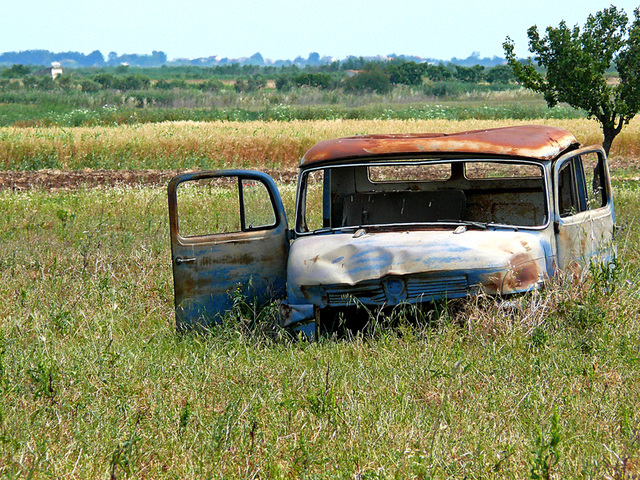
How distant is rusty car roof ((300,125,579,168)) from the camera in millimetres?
5648

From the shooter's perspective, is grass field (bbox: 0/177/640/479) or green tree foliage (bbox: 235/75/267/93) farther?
green tree foliage (bbox: 235/75/267/93)

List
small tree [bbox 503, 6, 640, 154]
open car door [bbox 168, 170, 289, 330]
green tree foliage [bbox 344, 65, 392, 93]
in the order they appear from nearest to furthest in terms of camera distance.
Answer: open car door [bbox 168, 170, 289, 330], small tree [bbox 503, 6, 640, 154], green tree foliage [bbox 344, 65, 392, 93]

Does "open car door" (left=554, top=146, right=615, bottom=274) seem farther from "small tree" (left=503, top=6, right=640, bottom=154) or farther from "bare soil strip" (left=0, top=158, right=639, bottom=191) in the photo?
"bare soil strip" (left=0, top=158, right=639, bottom=191)

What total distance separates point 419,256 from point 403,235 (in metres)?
0.36

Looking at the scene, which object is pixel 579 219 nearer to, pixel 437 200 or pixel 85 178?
pixel 437 200

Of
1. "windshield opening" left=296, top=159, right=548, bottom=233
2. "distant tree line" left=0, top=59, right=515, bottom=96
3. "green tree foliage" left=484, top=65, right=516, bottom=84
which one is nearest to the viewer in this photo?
"windshield opening" left=296, top=159, right=548, bottom=233

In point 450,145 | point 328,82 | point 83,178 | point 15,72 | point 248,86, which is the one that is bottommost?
point 248,86

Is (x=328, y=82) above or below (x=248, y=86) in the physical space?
above

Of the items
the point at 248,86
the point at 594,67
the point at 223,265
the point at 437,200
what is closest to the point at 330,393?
the point at 223,265

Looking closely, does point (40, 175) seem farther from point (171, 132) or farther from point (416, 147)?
point (416, 147)

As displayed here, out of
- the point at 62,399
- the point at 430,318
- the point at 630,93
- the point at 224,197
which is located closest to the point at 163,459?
the point at 62,399

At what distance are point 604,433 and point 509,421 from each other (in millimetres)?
477

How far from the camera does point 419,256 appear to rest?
501 centimetres

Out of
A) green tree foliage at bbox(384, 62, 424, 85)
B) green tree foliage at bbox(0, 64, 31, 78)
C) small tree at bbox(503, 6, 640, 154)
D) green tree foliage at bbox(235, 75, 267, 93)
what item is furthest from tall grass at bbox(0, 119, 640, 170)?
green tree foliage at bbox(0, 64, 31, 78)
